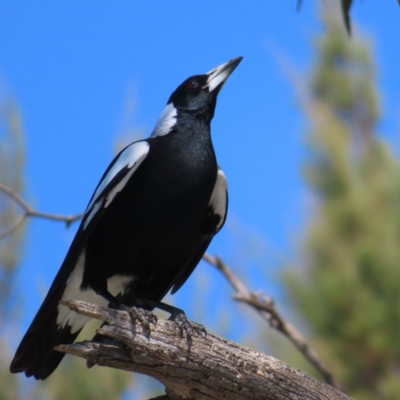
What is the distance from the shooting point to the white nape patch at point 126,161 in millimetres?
3930

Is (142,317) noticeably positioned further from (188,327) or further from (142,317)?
(188,327)

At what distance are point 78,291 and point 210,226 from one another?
844 millimetres

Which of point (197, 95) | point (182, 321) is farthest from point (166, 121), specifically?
point (182, 321)

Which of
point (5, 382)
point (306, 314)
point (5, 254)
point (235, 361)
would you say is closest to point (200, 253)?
point (235, 361)

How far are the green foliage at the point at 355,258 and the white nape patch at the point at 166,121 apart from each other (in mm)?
3641

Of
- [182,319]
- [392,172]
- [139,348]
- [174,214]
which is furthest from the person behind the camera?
[392,172]

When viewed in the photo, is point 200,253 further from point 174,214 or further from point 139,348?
point 139,348

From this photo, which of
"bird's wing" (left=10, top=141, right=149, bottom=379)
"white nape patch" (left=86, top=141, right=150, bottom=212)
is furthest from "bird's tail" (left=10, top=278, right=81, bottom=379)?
"white nape patch" (left=86, top=141, right=150, bottom=212)

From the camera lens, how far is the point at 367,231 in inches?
311

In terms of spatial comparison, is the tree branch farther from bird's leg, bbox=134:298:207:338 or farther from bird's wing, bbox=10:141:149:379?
bird's wing, bbox=10:141:149:379

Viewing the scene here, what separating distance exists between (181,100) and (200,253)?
3.08 feet

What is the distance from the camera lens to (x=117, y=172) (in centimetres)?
394

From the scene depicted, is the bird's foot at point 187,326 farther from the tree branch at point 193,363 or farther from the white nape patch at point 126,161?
the white nape patch at point 126,161

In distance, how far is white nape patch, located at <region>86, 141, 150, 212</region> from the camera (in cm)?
393
